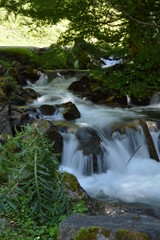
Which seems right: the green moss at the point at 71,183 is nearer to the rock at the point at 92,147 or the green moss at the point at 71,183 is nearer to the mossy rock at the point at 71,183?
the mossy rock at the point at 71,183

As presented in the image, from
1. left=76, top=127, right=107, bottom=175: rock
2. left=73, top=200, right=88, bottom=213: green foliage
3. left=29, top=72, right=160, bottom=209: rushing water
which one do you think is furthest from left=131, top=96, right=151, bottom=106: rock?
left=73, top=200, right=88, bottom=213: green foliage

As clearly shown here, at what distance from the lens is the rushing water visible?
6855 mm

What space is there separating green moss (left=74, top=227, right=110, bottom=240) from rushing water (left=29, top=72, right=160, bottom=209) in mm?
4321

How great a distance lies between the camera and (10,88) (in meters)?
11.2

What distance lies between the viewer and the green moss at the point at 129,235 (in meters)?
2.13

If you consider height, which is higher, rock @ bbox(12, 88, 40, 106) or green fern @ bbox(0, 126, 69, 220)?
rock @ bbox(12, 88, 40, 106)

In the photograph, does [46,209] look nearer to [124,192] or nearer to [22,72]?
[124,192]

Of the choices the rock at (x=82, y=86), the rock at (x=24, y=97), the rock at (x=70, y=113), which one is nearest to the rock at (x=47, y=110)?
the rock at (x=70, y=113)

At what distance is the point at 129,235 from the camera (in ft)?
7.04

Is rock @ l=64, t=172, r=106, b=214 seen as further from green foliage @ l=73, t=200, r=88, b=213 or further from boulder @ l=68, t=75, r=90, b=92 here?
boulder @ l=68, t=75, r=90, b=92

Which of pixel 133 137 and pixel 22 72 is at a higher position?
pixel 22 72

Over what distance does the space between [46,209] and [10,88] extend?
28.2ft

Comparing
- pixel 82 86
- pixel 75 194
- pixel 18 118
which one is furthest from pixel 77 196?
pixel 82 86

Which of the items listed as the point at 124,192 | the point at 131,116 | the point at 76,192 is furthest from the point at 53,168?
the point at 131,116
